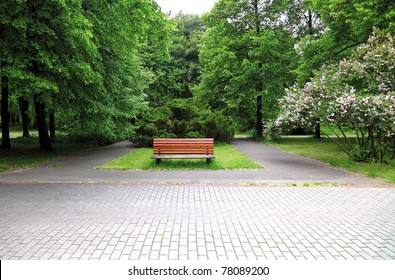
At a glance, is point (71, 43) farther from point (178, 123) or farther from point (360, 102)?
point (360, 102)

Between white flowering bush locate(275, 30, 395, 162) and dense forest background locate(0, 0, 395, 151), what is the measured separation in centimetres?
100

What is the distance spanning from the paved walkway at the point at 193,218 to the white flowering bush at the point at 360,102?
2.63 m

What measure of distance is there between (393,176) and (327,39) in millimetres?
13168

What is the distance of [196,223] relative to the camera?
17.4ft

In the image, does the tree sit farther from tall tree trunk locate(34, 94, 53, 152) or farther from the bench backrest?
the bench backrest

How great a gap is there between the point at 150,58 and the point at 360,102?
31174 millimetres

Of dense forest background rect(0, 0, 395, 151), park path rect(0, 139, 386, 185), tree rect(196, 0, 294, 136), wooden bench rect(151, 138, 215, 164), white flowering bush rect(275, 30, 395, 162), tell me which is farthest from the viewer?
tree rect(196, 0, 294, 136)

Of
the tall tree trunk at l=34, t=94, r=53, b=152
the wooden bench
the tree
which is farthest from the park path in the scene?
the tree

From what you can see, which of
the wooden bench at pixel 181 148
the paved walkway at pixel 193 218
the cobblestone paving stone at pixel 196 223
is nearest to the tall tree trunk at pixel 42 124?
the paved walkway at pixel 193 218

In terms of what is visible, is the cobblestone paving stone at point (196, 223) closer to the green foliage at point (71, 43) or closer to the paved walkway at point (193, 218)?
the paved walkway at point (193, 218)

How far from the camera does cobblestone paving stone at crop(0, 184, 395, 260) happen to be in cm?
413

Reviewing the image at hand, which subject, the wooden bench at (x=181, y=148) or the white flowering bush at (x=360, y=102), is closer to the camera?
the white flowering bush at (x=360, y=102)

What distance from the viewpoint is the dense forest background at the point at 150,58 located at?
12.0 m

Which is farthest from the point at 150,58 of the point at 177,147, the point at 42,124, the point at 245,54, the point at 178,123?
the point at 177,147
